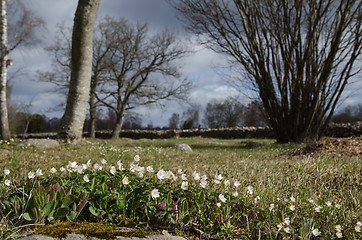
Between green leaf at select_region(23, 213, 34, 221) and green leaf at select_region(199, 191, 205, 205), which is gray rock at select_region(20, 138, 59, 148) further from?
green leaf at select_region(199, 191, 205, 205)

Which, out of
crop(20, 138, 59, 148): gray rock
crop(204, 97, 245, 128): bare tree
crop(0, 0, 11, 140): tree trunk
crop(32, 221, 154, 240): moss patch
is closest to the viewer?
crop(32, 221, 154, 240): moss patch

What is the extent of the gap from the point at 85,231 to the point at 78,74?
6658 mm

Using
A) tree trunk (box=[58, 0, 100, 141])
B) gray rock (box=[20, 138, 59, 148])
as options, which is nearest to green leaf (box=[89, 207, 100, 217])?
gray rock (box=[20, 138, 59, 148])

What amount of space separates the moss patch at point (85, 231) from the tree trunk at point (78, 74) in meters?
6.25

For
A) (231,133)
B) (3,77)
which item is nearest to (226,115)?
(231,133)

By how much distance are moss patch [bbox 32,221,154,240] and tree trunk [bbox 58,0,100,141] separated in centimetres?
625

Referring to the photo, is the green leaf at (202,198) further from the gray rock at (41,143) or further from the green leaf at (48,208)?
the gray rock at (41,143)

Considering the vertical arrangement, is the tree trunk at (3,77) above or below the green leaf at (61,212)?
above

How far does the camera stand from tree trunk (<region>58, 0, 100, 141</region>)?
7.41 metres

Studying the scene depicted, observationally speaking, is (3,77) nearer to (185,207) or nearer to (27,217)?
(27,217)

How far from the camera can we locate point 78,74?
744 cm

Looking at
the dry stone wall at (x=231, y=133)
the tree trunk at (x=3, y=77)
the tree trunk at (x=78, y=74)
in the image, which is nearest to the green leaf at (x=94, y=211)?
the tree trunk at (x=78, y=74)

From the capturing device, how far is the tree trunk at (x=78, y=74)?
7410 mm

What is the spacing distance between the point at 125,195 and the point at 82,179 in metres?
0.42
